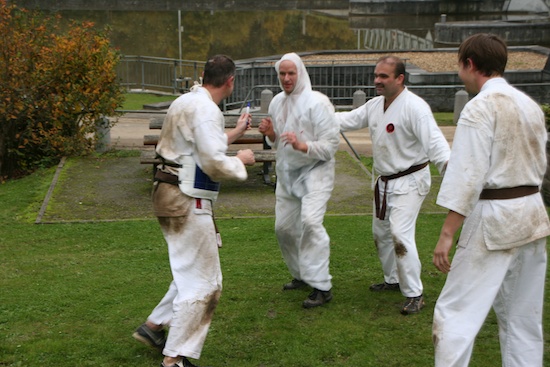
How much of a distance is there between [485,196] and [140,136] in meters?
11.2

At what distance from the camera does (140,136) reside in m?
15.1

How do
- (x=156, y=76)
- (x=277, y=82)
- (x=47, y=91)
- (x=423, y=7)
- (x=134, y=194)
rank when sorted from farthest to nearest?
(x=423, y=7), (x=156, y=76), (x=277, y=82), (x=47, y=91), (x=134, y=194)

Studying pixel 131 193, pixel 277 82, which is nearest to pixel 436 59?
pixel 277 82

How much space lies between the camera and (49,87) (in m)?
12.1

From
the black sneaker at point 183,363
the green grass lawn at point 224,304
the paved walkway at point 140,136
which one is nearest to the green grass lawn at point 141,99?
the paved walkway at point 140,136

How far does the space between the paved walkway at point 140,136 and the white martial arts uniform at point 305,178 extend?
668cm

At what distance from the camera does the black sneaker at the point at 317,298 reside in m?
6.48

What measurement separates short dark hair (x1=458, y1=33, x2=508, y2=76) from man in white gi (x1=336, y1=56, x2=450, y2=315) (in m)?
1.69

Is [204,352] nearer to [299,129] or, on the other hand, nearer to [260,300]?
[260,300]

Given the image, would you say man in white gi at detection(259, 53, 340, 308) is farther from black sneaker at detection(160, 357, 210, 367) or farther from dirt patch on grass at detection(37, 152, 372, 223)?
dirt patch on grass at detection(37, 152, 372, 223)

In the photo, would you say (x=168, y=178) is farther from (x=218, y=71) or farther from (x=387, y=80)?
(x=387, y=80)

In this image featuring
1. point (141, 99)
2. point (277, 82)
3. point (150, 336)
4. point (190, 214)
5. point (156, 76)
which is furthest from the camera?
point (156, 76)

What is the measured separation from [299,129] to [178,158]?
1.66 meters

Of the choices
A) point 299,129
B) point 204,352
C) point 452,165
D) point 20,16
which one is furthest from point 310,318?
point 20,16
